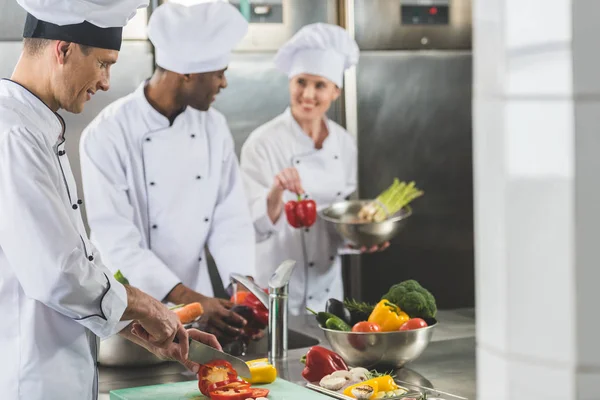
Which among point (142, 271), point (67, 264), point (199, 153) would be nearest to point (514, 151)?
point (67, 264)

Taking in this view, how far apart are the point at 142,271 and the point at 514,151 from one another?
2.58m

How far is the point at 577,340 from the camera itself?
62 cm

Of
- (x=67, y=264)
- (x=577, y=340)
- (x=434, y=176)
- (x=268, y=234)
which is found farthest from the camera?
(x=434, y=176)

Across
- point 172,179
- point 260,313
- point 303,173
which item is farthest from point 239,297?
point 303,173

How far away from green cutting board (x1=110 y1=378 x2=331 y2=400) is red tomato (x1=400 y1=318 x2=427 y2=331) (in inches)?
12.3

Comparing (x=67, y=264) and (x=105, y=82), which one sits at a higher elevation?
(x=105, y=82)

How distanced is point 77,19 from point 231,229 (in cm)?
190

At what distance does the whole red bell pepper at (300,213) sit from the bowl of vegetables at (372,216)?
0.06 m

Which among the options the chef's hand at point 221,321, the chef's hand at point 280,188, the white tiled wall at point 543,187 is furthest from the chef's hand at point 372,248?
the white tiled wall at point 543,187

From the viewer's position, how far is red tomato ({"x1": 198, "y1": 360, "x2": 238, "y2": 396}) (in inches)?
70.6

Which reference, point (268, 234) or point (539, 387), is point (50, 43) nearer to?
point (539, 387)

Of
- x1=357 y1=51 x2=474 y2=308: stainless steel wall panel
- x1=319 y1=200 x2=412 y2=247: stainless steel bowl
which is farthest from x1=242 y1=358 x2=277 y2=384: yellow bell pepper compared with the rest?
x1=357 y1=51 x2=474 y2=308: stainless steel wall panel

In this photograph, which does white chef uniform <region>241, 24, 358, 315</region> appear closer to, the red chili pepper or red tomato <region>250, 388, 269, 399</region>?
the red chili pepper

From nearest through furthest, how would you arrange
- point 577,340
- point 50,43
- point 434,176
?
point 577,340 → point 50,43 → point 434,176
